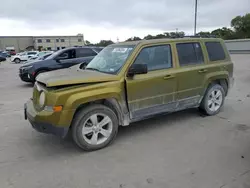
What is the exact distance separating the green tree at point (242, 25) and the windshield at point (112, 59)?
5217cm

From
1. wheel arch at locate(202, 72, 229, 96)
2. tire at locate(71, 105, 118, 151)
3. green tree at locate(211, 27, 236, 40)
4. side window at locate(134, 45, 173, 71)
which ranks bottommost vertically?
tire at locate(71, 105, 118, 151)

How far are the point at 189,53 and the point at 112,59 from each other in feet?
5.28

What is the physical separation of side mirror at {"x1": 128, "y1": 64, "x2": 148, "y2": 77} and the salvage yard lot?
121 cm

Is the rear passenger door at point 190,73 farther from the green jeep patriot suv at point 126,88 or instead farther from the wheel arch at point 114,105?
the wheel arch at point 114,105

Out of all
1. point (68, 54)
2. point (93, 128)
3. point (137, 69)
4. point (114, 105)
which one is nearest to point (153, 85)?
point (137, 69)

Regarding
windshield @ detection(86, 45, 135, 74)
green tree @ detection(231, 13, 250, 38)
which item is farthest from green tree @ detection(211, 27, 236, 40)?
windshield @ detection(86, 45, 135, 74)

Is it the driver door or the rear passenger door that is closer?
the driver door

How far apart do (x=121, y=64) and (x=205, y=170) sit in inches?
84.3

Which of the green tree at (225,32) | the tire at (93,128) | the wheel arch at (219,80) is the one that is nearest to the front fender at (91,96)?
the tire at (93,128)

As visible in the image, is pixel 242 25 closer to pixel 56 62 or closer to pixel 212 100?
pixel 56 62

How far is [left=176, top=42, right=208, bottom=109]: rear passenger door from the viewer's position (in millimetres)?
4641

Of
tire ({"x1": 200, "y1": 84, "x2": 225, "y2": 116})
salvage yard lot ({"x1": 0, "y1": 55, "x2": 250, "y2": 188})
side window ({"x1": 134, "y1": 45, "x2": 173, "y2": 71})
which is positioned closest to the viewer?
salvage yard lot ({"x1": 0, "y1": 55, "x2": 250, "y2": 188})

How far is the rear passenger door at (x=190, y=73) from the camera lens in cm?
464

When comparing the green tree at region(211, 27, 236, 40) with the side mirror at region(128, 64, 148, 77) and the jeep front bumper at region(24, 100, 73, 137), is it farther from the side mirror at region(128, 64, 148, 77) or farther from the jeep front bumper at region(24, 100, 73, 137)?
the jeep front bumper at region(24, 100, 73, 137)
